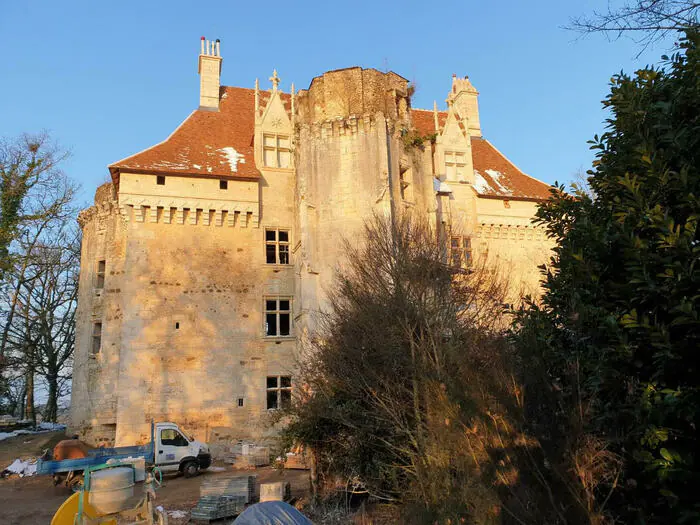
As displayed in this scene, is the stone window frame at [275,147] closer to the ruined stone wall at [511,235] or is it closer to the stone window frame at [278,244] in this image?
the stone window frame at [278,244]

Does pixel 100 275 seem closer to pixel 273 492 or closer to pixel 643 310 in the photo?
pixel 273 492

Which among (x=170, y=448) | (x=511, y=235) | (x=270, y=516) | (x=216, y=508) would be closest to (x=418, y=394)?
(x=270, y=516)

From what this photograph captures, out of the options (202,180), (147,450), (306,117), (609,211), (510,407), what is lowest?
(147,450)

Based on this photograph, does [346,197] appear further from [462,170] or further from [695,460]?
[695,460]

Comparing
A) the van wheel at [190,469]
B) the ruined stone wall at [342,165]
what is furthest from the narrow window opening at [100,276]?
the van wheel at [190,469]

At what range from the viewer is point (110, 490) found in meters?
7.29

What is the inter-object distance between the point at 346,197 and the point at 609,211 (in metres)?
12.7

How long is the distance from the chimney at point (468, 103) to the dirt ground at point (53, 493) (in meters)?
17.5

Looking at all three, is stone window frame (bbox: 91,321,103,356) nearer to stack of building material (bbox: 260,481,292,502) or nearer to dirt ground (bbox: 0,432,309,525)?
dirt ground (bbox: 0,432,309,525)

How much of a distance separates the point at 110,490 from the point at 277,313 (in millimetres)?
12058

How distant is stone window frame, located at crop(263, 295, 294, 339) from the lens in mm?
19250

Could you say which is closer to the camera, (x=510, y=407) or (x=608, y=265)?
(x=608, y=265)

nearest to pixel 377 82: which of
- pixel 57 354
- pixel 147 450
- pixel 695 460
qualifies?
pixel 147 450

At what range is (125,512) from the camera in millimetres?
7582
